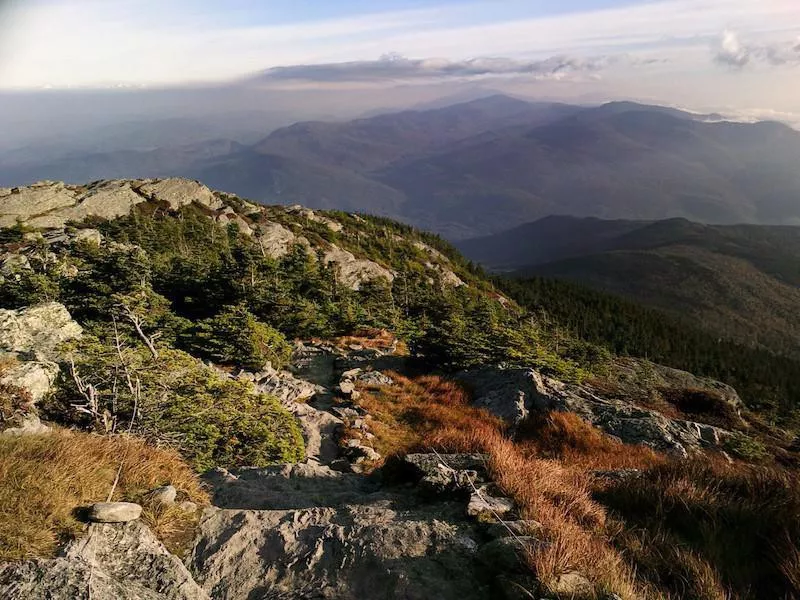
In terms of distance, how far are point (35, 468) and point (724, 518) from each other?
9.70 metres

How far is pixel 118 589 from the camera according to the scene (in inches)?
175

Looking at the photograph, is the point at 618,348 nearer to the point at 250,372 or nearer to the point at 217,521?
the point at 250,372

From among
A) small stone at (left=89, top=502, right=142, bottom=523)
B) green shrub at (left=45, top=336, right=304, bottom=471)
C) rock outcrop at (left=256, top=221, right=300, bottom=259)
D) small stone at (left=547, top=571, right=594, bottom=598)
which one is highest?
small stone at (left=89, top=502, right=142, bottom=523)

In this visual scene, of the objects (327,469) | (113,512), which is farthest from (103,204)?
(113,512)

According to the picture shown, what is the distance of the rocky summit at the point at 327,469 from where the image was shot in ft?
16.6

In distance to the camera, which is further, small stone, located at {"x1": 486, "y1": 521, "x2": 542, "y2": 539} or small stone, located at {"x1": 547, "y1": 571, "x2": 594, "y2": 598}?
small stone, located at {"x1": 486, "y1": 521, "x2": 542, "y2": 539}

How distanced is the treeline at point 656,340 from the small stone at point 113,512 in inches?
4101

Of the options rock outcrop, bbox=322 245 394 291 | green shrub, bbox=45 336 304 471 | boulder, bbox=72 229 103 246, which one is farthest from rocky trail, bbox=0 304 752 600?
rock outcrop, bbox=322 245 394 291

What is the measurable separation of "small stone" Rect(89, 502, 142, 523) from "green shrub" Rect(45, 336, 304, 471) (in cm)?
697

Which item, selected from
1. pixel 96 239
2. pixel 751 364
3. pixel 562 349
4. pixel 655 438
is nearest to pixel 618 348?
pixel 751 364

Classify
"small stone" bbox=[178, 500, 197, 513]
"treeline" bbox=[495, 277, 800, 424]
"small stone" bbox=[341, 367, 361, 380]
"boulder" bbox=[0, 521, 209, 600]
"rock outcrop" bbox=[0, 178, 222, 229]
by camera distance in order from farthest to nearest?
1. "treeline" bbox=[495, 277, 800, 424]
2. "rock outcrop" bbox=[0, 178, 222, 229]
3. "small stone" bbox=[341, 367, 361, 380]
4. "small stone" bbox=[178, 500, 197, 513]
5. "boulder" bbox=[0, 521, 209, 600]

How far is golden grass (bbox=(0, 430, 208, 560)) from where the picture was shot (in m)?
4.82

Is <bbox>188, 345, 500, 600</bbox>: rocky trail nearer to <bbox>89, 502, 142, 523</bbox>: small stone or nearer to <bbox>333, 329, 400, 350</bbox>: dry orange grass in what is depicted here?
<bbox>89, 502, 142, 523</bbox>: small stone

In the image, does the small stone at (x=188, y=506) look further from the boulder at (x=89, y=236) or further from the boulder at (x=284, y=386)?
the boulder at (x=89, y=236)
